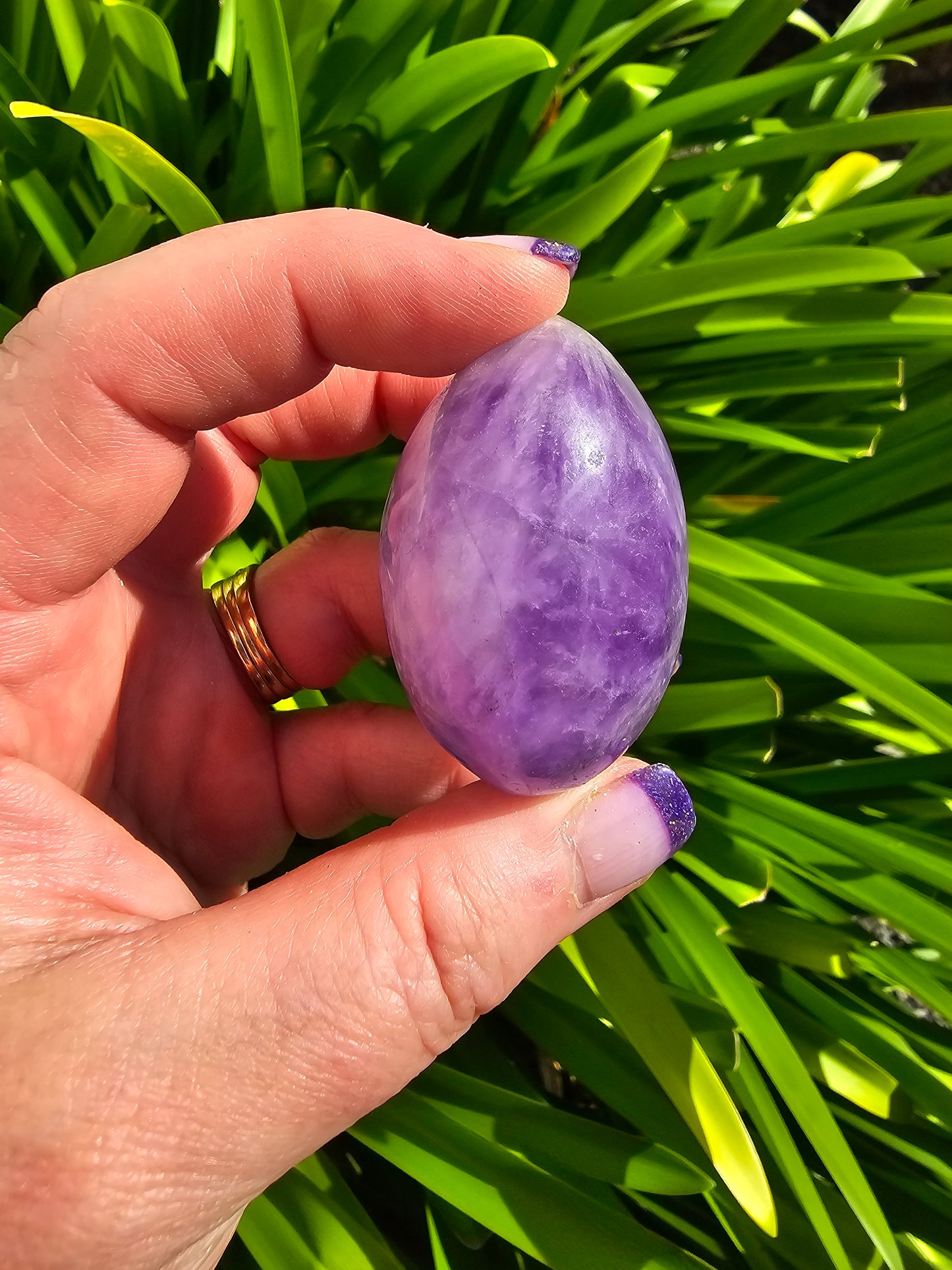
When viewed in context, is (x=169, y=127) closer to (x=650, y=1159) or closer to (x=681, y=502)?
(x=681, y=502)

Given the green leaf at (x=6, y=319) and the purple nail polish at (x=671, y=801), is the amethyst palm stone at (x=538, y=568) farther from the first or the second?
the green leaf at (x=6, y=319)

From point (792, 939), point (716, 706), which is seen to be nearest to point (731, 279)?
point (716, 706)

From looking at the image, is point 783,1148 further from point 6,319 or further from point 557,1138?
point 6,319

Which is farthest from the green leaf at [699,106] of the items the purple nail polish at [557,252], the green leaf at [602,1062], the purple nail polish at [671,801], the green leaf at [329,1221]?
the green leaf at [329,1221]

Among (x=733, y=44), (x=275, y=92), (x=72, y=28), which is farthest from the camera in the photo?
(x=733, y=44)

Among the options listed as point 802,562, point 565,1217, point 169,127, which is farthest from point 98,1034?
point 169,127

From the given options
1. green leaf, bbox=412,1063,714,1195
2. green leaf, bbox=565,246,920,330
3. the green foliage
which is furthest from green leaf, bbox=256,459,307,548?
green leaf, bbox=412,1063,714,1195
